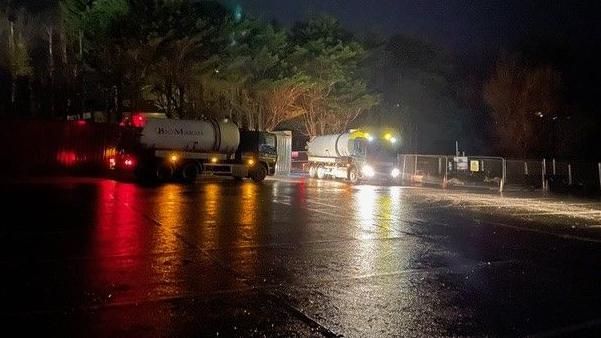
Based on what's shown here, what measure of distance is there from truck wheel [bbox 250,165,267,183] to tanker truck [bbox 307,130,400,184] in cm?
528

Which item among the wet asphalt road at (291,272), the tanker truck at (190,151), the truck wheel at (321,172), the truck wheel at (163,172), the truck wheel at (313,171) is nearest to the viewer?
the wet asphalt road at (291,272)

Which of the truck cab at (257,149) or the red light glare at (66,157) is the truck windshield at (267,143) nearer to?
the truck cab at (257,149)

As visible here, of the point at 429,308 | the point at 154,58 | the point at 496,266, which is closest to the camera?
the point at 429,308

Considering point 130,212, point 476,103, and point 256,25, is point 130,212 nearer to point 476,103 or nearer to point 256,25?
point 256,25

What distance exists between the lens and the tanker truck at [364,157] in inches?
1313

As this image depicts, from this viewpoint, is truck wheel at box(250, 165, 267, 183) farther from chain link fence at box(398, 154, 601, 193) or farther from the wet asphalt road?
the wet asphalt road

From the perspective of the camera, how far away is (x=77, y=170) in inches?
1208

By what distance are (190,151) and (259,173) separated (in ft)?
14.2

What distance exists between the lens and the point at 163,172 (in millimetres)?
27469

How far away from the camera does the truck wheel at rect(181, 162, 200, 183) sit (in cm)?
2805

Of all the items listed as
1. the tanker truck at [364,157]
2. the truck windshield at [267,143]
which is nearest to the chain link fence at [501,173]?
the tanker truck at [364,157]

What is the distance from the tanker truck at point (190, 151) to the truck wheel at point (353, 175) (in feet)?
15.8

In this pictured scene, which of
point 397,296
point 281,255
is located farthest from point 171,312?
point 281,255

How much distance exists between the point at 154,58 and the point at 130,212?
1977 centimetres
